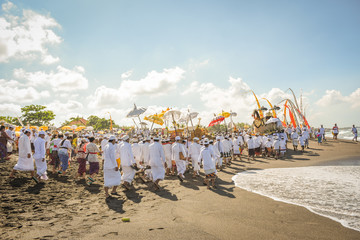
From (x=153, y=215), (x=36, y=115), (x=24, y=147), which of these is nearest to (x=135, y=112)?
(x=24, y=147)

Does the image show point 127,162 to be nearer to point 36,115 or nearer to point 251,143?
point 251,143

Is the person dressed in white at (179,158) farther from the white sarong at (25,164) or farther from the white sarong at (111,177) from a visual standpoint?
the white sarong at (25,164)

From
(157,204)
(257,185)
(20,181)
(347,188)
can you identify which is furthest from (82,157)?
(347,188)

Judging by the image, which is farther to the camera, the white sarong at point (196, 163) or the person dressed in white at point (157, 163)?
the white sarong at point (196, 163)

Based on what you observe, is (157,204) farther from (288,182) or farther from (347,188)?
(347,188)

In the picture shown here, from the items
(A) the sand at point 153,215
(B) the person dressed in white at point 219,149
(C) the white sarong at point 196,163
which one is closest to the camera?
(A) the sand at point 153,215

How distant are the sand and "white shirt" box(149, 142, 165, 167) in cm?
96

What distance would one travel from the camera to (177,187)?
7582 millimetres

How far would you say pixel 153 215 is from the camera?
4.66 metres

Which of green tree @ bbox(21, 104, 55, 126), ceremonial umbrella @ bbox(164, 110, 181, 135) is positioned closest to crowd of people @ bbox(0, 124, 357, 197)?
ceremonial umbrella @ bbox(164, 110, 181, 135)

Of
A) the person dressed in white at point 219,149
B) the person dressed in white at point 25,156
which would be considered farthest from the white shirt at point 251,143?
the person dressed in white at point 25,156

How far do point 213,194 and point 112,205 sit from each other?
3.12m

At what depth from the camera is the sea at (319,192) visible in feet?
15.8

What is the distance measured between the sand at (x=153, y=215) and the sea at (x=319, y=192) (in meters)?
0.53
